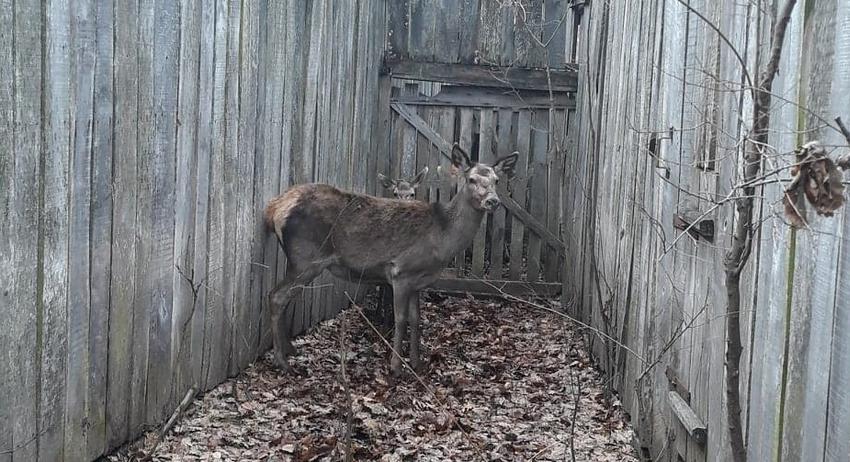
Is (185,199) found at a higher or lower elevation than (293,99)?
lower

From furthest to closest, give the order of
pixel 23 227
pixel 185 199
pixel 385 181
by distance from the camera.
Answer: pixel 385 181
pixel 185 199
pixel 23 227

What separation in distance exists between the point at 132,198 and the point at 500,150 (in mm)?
6917

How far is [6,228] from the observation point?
3.98 meters

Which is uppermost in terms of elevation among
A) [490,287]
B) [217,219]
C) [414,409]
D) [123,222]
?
[123,222]

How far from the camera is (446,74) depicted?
11266 millimetres

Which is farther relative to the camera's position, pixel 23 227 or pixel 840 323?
pixel 23 227

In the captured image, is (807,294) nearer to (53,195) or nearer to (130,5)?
(53,195)

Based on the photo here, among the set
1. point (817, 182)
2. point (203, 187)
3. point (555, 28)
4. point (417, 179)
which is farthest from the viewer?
point (555, 28)

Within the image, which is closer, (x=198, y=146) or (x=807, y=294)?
(x=807, y=294)

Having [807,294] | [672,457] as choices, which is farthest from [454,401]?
[807,294]

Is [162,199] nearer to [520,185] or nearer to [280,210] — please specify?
[280,210]

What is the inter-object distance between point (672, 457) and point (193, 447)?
2.88m

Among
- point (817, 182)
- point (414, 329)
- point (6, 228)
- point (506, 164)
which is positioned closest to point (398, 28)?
point (506, 164)

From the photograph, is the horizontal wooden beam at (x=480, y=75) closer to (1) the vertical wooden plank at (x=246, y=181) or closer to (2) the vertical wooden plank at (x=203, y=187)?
(1) the vertical wooden plank at (x=246, y=181)
